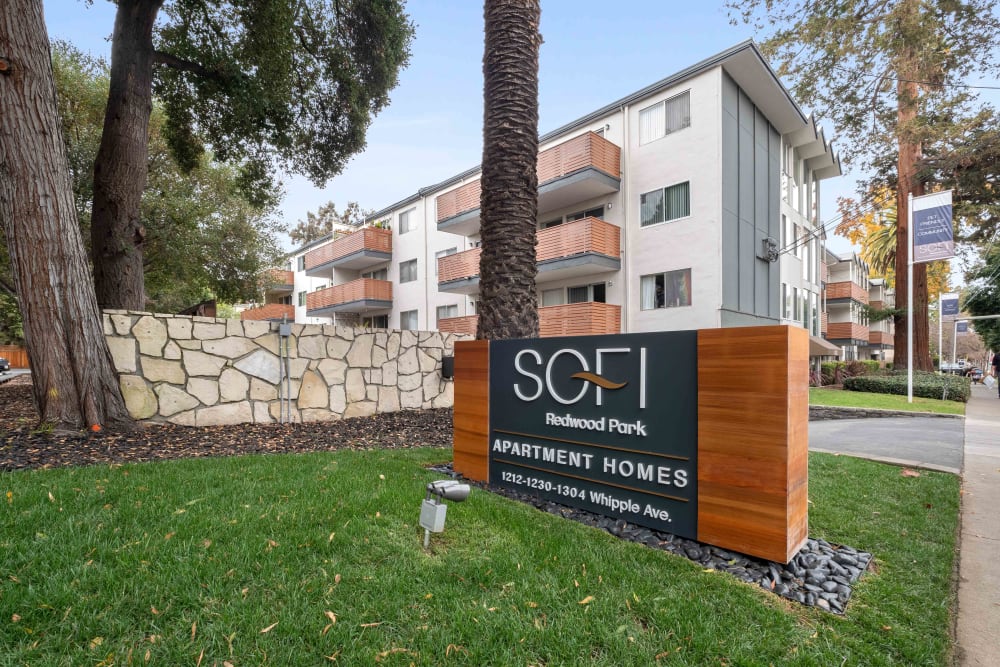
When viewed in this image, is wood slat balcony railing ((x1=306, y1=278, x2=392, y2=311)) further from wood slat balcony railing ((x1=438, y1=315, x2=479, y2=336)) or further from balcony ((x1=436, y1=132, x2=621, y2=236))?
balcony ((x1=436, y1=132, x2=621, y2=236))

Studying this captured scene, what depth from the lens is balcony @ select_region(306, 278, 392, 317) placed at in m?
22.9

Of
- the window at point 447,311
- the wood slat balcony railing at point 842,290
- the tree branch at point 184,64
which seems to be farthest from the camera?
the wood slat balcony railing at point 842,290

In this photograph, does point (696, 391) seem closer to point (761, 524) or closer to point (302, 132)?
point (761, 524)

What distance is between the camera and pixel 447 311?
69.3 feet

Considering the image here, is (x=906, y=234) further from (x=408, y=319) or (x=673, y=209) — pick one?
(x=408, y=319)

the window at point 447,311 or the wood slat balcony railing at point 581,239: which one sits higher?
the wood slat balcony railing at point 581,239

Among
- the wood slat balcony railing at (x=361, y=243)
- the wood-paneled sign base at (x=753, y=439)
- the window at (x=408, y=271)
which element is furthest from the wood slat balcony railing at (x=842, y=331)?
the wood-paneled sign base at (x=753, y=439)

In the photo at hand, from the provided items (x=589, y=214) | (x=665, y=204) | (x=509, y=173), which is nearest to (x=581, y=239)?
(x=589, y=214)

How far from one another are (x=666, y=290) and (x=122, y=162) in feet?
42.7

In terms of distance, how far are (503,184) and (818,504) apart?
4.58 metres

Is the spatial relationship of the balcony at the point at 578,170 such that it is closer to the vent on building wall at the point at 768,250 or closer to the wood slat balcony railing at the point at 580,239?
the wood slat balcony railing at the point at 580,239

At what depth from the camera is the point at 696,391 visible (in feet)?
10.2

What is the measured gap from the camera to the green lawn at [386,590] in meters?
2.04

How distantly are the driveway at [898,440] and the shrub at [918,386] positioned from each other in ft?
18.1
